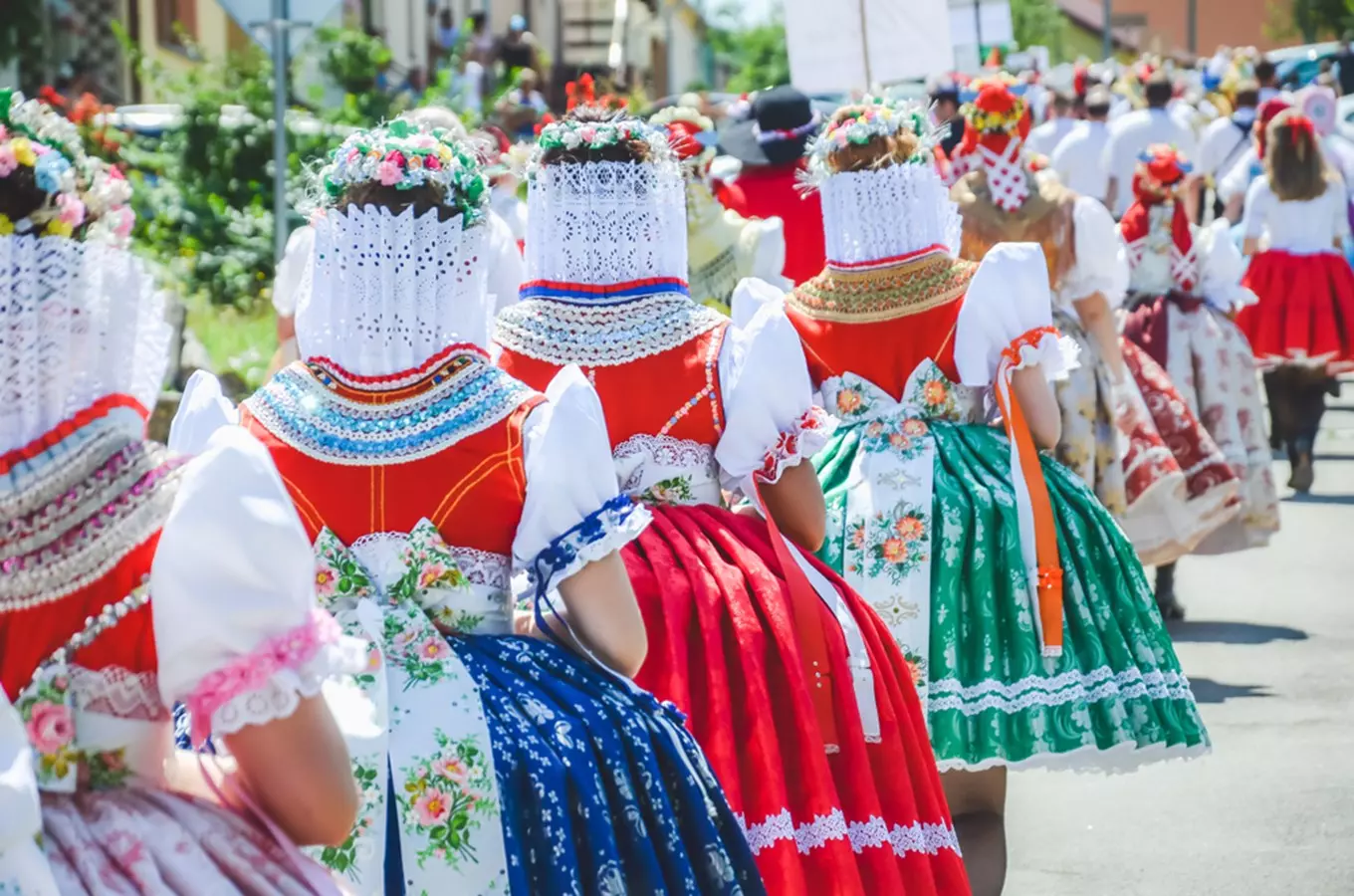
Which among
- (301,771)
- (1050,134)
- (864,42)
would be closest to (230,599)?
(301,771)

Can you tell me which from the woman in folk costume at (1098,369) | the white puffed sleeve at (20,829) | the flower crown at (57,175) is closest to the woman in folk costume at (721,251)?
the woman in folk costume at (1098,369)

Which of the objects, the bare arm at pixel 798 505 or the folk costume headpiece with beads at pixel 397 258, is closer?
the folk costume headpiece with beads at pixel 397 258

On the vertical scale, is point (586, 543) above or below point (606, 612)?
above

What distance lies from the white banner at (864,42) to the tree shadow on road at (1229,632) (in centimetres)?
231

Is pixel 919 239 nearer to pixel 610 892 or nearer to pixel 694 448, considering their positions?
pixel 694 448

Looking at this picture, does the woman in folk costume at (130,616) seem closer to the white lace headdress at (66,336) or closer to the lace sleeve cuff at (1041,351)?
the white lace headdress at (66,336)

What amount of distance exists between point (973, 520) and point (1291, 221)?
7.23m

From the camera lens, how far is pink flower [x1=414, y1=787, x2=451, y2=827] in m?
2.84

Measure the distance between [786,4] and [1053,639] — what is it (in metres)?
3.91

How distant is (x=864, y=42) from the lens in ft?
25.8

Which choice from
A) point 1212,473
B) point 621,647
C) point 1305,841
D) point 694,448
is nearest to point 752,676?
point 694,448

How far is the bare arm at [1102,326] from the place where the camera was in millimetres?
6656

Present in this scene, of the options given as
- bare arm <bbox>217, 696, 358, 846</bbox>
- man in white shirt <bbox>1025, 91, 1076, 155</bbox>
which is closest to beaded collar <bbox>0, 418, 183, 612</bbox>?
bare arm <bbox>217, 696, 358, 846</bbox>

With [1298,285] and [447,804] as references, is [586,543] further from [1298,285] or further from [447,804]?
[1298,285]
